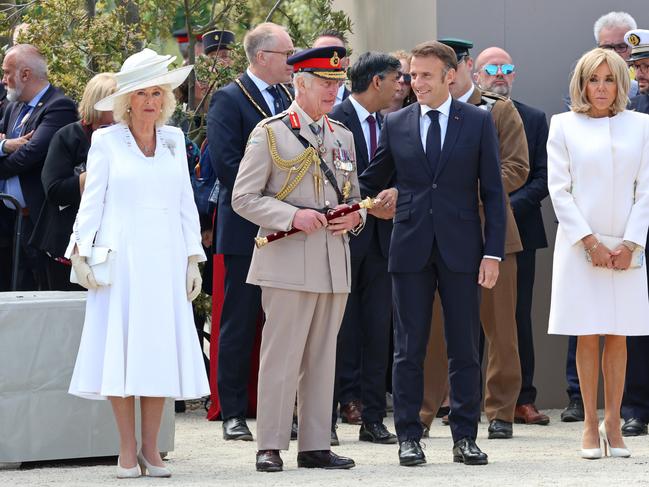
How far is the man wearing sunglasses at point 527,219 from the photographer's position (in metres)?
9.95

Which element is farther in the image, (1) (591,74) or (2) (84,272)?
(1) (591,74)

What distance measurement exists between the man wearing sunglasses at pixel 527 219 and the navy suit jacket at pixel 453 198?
196 cm

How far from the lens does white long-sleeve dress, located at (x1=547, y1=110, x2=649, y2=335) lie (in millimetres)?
8203

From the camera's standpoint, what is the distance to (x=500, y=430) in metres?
9.24

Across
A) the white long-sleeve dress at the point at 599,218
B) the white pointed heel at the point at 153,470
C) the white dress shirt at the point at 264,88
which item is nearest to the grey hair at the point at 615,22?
the white long-sleeve dress at the point at 599,218

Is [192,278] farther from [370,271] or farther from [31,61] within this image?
[31,61]

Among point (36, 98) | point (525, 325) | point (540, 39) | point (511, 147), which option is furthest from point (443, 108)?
point (36, 98)

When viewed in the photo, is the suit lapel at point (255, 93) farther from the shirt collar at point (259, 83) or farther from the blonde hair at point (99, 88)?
the blonde hair at point (99, 88)

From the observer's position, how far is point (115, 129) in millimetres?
7746

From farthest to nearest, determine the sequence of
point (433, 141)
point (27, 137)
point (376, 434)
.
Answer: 1. point (27, 137)
2. point (376, 434)
3. point (433, 141)

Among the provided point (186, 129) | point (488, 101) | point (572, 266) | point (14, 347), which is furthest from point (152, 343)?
point (186, 129)

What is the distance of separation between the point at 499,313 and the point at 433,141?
1.96 metres

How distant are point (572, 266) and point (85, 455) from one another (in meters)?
2.85

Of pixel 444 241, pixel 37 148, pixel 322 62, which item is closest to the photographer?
pixel 322 62
